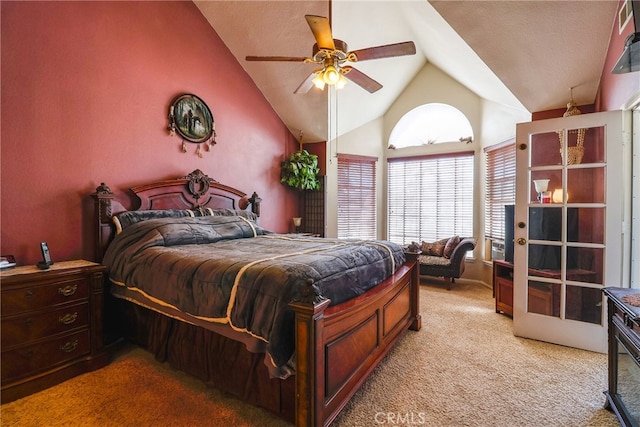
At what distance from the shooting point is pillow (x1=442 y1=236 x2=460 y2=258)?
186 inches

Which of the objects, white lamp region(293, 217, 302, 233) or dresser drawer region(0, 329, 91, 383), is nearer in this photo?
dresser drawer region(0, 329, 91, 383)

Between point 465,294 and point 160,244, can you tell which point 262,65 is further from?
point 465,294

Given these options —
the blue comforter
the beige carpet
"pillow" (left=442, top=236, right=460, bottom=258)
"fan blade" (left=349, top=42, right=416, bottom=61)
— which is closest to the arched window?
"pillow" (left=442, top=236, right=460, bottom=258)

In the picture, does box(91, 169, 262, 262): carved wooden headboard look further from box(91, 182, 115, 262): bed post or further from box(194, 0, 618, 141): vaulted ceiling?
box(194, 0, 618, 141): vaulted ceiling

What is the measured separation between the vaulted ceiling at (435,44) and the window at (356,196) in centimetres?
68

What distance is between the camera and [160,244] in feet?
8.61

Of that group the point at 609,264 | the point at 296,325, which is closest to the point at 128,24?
the point at 296,325

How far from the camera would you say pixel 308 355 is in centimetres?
146

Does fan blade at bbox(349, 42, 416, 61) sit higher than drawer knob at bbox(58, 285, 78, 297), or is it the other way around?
fan blade at bbox(349, 42, 416, 61)

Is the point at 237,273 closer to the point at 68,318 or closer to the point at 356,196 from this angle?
the point at 68,318

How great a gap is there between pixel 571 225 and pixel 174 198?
13.4 feet

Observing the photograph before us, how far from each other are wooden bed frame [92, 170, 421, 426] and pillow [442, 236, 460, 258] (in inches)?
74.5

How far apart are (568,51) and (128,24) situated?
4270mm

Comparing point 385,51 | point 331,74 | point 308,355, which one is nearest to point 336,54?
point 331,74
